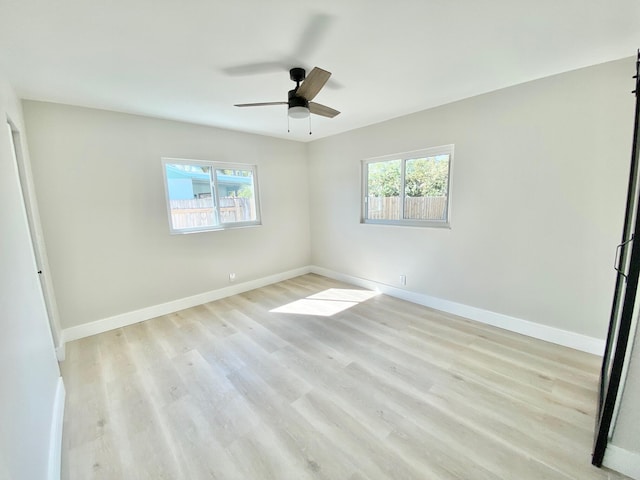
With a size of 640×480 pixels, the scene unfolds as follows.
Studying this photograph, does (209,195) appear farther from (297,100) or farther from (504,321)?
(504,321)

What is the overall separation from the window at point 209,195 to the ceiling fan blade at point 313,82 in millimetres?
2161

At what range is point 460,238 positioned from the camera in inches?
121

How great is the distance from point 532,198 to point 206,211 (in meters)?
3.90

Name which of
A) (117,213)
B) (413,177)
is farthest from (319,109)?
(117,213)

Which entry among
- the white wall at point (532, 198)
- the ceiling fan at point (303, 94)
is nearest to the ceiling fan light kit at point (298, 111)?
the ceiling fan at point (303, 94)

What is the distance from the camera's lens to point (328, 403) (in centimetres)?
189

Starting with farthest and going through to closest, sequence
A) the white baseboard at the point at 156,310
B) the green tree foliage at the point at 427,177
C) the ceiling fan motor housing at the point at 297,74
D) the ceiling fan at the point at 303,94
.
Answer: the green tree foliage at the point at 427,177, the white baseboard at the point at 156,310, the ceiling fan motor housing at the point at 297,74, the ceiling fan at the point at 303,94

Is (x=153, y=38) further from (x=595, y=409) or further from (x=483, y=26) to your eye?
(x=595, y=409)

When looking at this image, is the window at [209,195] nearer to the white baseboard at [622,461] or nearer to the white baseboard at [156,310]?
the white baseboard at [156,310]

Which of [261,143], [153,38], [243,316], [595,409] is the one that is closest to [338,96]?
[153,38]

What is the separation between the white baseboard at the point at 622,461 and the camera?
132cm

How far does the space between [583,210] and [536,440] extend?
1.93 meters

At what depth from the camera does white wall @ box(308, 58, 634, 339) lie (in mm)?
2180

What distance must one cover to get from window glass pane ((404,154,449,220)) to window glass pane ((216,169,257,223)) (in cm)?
241
